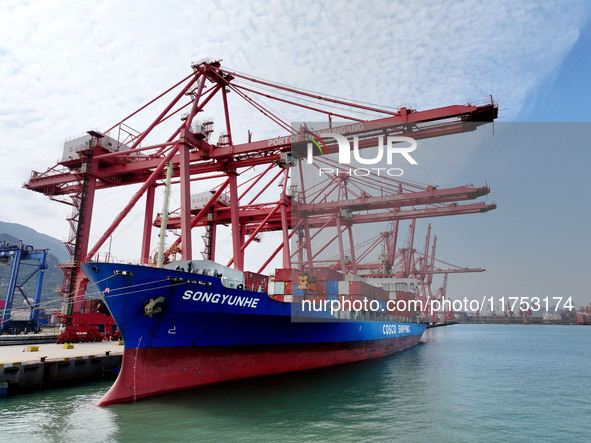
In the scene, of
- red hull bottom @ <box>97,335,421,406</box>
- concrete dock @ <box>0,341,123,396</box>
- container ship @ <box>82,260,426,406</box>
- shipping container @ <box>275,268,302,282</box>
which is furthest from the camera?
shipping container @ <box>275,268,302,282</box>

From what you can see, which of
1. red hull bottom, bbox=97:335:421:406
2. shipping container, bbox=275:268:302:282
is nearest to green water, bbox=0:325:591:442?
red hull bottom, bbox=97:335:421:406

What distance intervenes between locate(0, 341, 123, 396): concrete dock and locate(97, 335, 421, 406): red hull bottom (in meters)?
4.08

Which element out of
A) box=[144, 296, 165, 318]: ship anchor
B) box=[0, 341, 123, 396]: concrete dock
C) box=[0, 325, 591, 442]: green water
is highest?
box=[144, 296, 165, 318]: ship anchor

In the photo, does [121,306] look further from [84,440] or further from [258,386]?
[258,386]

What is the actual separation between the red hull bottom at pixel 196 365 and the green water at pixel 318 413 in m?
0.36

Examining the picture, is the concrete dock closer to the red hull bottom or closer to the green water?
the green water

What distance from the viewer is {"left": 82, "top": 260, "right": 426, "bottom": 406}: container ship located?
12469 mm

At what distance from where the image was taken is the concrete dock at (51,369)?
13.4 metres

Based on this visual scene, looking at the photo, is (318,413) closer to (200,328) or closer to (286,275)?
(200,328)

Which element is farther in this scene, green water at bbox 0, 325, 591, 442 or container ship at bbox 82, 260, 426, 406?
container ship at bbox 82, 260, 426, 406

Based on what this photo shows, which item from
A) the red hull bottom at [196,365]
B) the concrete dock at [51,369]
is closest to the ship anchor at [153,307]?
the red hull bottom at [196,365]

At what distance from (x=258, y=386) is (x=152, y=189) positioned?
1605cm

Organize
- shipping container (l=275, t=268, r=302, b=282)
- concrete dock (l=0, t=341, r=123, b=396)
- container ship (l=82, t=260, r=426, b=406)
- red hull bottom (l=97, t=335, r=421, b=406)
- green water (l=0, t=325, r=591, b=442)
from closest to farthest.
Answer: green water (l=0, t=325, r=591, b=442) → red hull bottom (l=97, t=335, r=421, b=406) → container ship (l=82, t=260, r=426, b=406) → concrete dock (l=0, t=341, r=123, b=396) → shipping container (l=275, t=268, r=302, b=282)

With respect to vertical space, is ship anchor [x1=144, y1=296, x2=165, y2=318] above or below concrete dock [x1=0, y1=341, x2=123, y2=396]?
above
